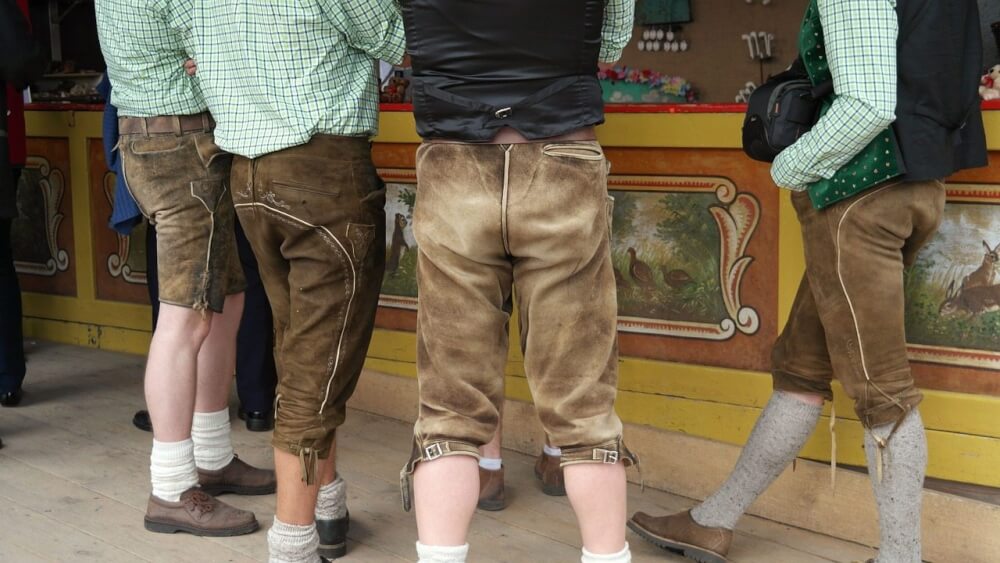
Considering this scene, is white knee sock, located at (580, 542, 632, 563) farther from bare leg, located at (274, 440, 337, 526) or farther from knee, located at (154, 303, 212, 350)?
knee, located at (154, 303, 212, 350)

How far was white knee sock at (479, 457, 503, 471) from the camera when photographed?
3621 mm

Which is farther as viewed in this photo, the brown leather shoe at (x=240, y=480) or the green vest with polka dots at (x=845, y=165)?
the brown leather shoe at (x=240, y=480)

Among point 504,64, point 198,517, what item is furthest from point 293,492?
point 504,64

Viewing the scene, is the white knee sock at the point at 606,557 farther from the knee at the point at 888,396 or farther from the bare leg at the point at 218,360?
the bare leg at the point at 218,360

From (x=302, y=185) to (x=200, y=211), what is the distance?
0.63 metres

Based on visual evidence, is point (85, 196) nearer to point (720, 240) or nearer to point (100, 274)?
point (100, 274)

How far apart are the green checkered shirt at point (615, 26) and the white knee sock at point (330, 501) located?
1.39m

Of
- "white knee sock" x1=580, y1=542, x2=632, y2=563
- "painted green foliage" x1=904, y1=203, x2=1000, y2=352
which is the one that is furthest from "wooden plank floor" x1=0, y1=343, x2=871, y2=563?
"white knee sock" x1=580, y1=542, x2=632, y2=563

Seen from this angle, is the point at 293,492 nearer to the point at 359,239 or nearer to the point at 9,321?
the point at 359,239

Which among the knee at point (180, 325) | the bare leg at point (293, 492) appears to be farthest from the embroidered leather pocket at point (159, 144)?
the bare leg at point (293, 492)

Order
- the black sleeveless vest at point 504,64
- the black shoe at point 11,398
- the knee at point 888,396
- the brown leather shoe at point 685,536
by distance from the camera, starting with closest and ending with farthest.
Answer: the black sleeveless vest at point 504,64, the knee at point 888,396, the brown leather shoe at point 685,536, the black shoe at point 11,398

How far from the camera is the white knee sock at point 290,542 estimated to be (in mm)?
2986

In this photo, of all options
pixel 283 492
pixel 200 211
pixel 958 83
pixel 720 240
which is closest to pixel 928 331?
pixel 720 240

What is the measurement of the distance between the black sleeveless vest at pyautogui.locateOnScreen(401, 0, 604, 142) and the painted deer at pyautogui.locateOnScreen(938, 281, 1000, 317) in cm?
144
